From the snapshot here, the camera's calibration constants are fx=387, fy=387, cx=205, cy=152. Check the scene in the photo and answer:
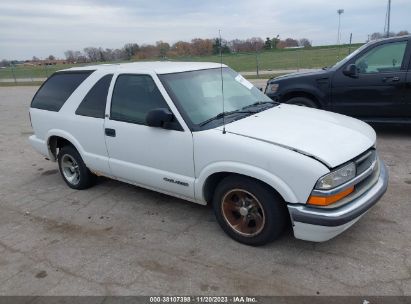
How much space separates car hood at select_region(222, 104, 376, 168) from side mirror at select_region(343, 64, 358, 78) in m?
2.88

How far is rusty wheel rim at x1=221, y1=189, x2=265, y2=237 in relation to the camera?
352cm

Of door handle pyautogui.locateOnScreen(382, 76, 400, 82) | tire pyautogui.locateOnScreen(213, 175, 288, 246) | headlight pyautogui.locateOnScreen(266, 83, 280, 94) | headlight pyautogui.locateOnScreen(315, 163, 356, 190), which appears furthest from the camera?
headlight pyautogui.locateOnScreen(266, 83, 280, 94)

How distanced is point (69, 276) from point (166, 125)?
1.65 meters

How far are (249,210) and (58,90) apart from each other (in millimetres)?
3310

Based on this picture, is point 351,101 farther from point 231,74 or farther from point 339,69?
point 231,74

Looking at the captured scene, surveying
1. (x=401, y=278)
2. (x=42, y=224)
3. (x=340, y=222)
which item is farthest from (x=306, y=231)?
(x=42, y=224)

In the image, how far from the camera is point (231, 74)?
4.90m

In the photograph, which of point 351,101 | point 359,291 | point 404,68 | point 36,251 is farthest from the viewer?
point 351,101

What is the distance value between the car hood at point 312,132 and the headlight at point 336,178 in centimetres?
7

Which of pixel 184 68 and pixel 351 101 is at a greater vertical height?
pixel 184 68

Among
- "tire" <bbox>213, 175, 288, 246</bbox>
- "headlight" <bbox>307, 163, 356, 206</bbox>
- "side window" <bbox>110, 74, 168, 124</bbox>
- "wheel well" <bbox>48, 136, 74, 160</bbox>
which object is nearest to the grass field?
"wheel well" <bbox>48, 136, 74, 160</bbox>

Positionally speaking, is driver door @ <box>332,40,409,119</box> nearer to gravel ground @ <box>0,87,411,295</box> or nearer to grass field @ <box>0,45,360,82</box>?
gravel ground @ <box>0,87,411,295</box>

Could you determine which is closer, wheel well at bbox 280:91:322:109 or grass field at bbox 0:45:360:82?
wheel well at bbox 280:91:322:109

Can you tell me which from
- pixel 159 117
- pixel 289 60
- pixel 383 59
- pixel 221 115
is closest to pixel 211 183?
pixel 221 115
